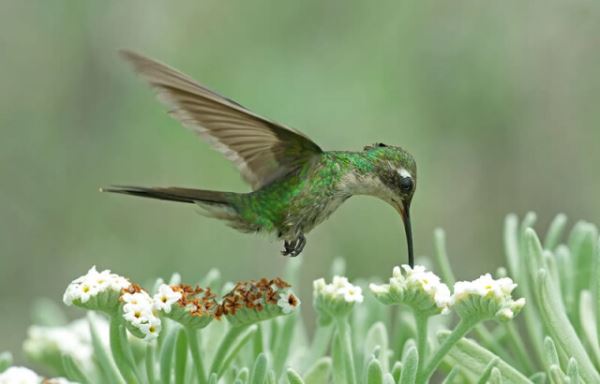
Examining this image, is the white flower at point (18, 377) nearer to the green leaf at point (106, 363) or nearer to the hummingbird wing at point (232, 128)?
the green leaf at point (106, 363)

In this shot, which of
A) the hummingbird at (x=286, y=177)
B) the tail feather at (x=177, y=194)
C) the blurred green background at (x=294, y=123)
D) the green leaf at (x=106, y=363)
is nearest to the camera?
the green leaf at (x=106, y=363)

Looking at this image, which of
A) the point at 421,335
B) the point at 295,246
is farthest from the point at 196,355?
the point at 295,246

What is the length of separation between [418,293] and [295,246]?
0.91m

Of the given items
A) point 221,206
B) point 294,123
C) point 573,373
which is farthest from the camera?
point 294,123

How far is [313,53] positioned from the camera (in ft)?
24.1

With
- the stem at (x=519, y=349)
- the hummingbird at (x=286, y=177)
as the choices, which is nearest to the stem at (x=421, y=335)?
the stem at (x=519, y=349)

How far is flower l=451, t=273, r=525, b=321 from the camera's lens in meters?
2.13

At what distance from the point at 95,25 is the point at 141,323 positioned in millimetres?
5498

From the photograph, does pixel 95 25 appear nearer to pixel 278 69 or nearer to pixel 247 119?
pixel 278 69

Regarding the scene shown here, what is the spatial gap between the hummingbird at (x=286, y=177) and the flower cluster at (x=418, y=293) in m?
0.65

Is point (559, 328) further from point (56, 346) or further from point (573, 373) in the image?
point (56, 346)

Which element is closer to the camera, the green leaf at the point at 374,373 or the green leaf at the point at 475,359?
the green leaf at the point at 374,373

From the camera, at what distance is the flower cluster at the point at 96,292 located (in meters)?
2.22

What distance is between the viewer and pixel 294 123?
6.93 meters
